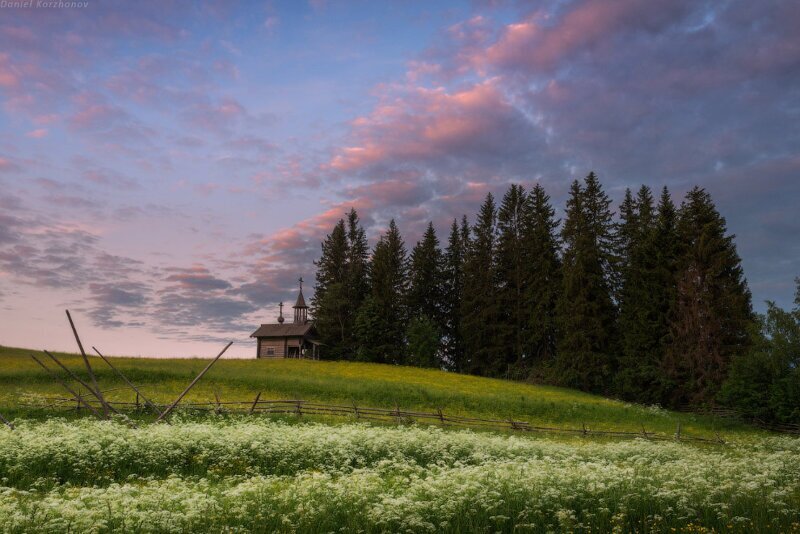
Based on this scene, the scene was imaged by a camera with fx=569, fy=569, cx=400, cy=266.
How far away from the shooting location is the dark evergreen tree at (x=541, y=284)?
2591 inches

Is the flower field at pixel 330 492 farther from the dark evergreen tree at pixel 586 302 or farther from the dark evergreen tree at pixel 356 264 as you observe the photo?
the dark evergreen tree at pixel 356 264

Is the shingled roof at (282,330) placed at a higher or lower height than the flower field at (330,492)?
higher

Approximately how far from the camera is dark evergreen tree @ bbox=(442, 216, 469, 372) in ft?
252

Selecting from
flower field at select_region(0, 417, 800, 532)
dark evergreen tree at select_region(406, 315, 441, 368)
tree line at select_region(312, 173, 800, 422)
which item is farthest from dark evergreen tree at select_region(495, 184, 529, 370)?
flower field at select_region(0, 417, 800, 532)

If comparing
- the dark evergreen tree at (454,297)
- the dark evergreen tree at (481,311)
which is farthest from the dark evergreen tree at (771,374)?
the dark evergreen tree at (454,297)

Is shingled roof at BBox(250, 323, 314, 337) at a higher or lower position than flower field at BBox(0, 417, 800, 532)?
higher

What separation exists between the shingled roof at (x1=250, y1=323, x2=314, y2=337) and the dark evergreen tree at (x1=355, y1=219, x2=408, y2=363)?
22.1ft

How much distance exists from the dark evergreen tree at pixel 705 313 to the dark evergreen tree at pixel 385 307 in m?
33.4

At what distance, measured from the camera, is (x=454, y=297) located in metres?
78.3

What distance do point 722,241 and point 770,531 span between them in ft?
164

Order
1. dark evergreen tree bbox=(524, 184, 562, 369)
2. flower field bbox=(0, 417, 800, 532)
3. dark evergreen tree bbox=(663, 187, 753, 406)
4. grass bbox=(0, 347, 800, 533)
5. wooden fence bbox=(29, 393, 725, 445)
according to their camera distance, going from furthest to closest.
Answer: dark evergreen tree bbox=(524, 184, 562, 369)
dark evergreen tree bbox=(663, 187, 753, 406)
wooden fence bbox=(29, 393, 725, 445)
grass bbox=(0, 347, 800, 533)
flower field bbox=(0, 417, 800, 532)

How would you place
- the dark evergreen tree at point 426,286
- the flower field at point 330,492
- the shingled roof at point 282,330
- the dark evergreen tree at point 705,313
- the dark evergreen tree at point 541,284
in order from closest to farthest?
the flower field at point 330,492, the dark evergreen tree at point 705,313, the dark evergreen tree at point 541,284, the shingled roof at point 282,330, the dark evergreen tree at point 426,286

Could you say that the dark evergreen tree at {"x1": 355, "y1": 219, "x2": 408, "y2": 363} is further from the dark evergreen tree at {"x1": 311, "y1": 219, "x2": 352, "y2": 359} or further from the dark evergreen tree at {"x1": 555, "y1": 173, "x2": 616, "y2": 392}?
the dark evergreen tree at {"x1": 555, "y1": 173, "x2": 616, "y2": 392}

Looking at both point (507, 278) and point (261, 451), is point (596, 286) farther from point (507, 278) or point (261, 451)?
point (261, 451)
